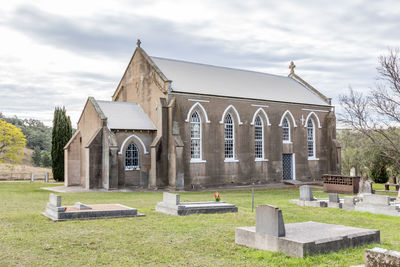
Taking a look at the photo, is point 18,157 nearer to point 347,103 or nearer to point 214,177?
point 214,177

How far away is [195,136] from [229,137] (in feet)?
11.7

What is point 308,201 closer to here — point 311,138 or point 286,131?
point 286,131

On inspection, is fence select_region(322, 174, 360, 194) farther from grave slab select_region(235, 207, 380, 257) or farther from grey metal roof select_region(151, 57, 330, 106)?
grave slab select_region(235, 207, 380, 257)

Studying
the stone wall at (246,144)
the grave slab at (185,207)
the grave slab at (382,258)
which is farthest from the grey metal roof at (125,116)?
the grave slab at (382,258)

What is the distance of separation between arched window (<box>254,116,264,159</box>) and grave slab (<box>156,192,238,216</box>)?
20139 millimetres

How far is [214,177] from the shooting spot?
3353 cm

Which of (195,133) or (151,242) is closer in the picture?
(151,242)

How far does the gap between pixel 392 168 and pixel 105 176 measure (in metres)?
29.4

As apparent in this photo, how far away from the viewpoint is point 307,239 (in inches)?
373

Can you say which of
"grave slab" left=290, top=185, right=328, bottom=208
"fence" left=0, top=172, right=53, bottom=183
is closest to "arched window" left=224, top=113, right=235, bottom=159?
"grave slab" left=290, top=185, right=328, bottom=208

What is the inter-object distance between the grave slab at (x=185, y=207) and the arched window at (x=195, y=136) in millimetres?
15777

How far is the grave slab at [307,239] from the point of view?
9.19 m

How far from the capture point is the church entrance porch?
39.0m

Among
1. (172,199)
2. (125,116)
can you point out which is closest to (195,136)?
(125,116)
